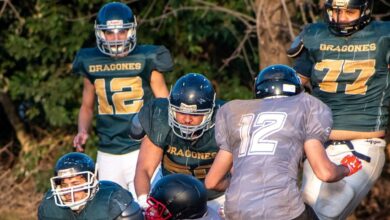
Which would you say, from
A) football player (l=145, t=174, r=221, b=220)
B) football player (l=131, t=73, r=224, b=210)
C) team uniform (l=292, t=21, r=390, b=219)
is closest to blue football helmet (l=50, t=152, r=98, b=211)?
football player (l=145, t=174, r=221, b=220)

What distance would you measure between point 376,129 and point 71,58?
4967mm

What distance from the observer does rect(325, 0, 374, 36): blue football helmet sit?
6781 mm

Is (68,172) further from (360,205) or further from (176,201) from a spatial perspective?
(360,205)

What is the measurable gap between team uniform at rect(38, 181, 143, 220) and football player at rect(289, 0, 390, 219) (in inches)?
54.3

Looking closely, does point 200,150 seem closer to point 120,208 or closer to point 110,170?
point 120,208

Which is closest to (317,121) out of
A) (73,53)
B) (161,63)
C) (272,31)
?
(161,63)

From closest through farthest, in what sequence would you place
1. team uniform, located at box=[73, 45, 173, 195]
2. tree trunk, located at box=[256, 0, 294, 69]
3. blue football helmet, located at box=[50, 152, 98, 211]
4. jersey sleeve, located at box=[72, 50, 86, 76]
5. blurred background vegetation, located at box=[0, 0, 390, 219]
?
blue football helmet, located at box=[50, 152, 98, 211] < team uniform, located at box=[73, 45, 173, 195] < jersey sleeve, located at box=[72, 50, 86, 76] < tree trunk, located at box=[256, 0, 294, 69] < blurred background vegetation, located at box=[0, 0, 390, 219]

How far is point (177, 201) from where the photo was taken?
5844 mm

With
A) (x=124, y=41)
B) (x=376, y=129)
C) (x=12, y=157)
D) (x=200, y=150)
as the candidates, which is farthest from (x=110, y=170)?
(x=12, y=157)

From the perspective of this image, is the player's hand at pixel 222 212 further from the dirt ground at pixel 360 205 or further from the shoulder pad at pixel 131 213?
the dirt ground at pixel 360 205

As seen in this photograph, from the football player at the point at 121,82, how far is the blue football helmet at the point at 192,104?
1.50m

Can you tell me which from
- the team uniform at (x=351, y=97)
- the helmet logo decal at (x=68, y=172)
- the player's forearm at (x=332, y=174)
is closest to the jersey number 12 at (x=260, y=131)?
the player's forearm at (x=332, y=174)

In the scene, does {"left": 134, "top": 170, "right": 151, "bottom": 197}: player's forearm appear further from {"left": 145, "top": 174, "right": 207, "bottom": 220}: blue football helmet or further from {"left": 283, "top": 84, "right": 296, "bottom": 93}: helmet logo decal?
{"left": 283, "top": 84, "right": 296, "bottom": 93}: helmet logo decal

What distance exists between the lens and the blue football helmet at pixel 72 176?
5.88 m
